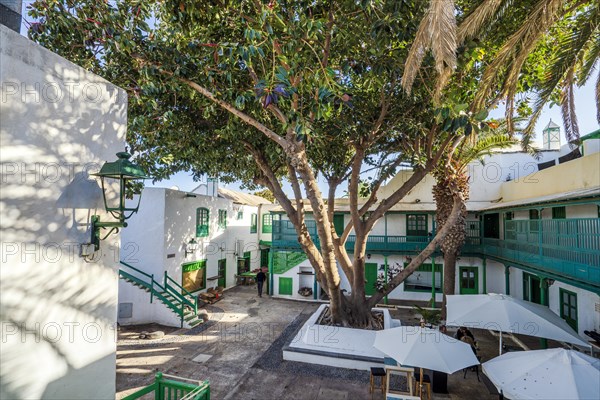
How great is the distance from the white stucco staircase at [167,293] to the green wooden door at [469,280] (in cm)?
1346

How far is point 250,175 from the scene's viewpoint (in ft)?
45.1

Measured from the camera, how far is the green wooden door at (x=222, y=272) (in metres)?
19.0

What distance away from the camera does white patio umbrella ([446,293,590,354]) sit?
300 inches

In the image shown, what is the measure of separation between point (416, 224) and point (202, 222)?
12004 mm

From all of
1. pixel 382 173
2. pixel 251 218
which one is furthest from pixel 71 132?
pixel 251 218

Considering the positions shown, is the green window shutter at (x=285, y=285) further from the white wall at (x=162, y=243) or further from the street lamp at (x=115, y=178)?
the street lamp at (x=115, y=178)

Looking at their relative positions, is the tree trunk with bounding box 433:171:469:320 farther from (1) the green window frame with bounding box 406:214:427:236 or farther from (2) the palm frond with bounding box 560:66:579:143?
(2) the palm frond with bounding box 560:66:579:143

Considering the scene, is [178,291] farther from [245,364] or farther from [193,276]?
[245,364]

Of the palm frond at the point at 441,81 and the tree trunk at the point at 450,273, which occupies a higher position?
the palm frond at the point at 441,81

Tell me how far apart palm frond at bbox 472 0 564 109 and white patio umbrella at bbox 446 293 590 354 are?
545 centimetres

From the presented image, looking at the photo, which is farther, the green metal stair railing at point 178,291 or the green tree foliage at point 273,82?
the green metal stair railing at point 178,291

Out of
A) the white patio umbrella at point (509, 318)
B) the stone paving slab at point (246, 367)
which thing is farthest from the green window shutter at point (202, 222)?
the white patio umbrella at point (509, 318)

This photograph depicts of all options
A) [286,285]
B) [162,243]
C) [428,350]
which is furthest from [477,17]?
[286,285]

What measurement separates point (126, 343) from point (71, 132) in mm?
9892
